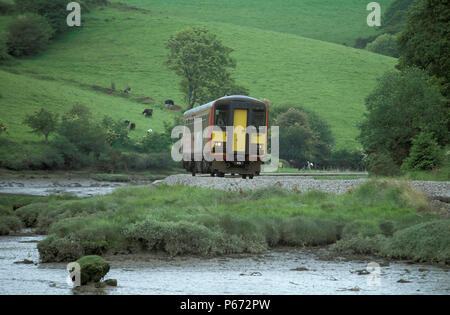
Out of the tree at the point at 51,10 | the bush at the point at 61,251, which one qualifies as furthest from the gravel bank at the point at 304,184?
the tree at the point at 51,10

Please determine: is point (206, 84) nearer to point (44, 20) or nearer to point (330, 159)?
point (330, 159)

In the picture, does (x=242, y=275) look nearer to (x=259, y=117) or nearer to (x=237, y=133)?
(x=237, y=133)

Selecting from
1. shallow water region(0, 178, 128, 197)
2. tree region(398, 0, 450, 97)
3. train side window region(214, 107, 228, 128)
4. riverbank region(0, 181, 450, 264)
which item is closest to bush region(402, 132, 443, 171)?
tree region(398, 0, 450, 97)

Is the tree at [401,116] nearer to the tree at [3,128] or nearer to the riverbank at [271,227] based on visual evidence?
the riverbank at [271,227]

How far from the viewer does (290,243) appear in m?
19.1

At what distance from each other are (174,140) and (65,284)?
5645 centimetres

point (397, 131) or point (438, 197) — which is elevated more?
point (397, 131)

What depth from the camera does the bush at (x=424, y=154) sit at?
30.5 m

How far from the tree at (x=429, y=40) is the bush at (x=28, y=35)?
7323 cm

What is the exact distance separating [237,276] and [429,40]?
29.5m

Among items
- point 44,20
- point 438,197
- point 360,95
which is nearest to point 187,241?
point 438,197

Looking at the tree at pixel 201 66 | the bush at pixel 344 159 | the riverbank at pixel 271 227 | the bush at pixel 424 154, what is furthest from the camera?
the tree at pixel 201 66

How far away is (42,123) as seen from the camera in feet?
216
